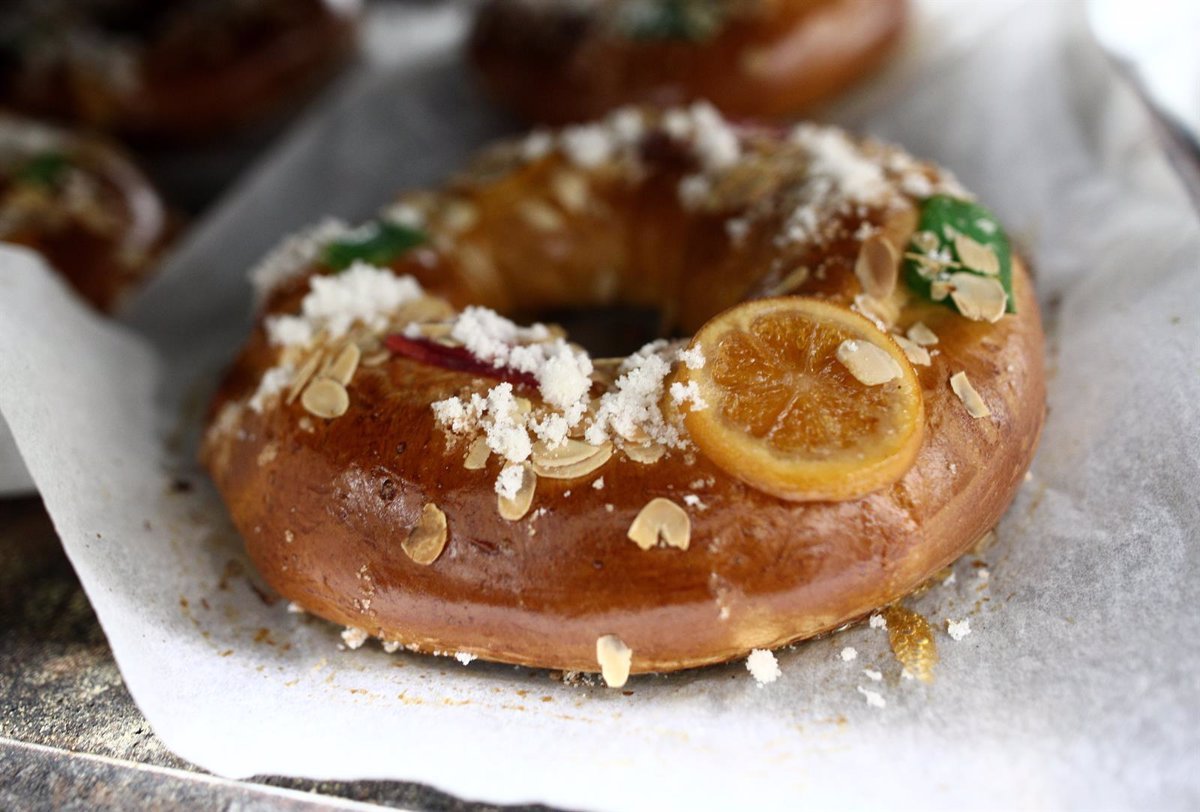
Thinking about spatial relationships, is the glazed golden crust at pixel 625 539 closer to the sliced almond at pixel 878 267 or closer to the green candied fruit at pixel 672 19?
the sliced almond at pixel 878 267

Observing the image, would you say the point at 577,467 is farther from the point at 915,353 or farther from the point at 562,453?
the point at 915,353

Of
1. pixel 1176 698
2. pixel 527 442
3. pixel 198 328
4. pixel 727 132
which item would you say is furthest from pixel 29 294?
pixel 1176 698

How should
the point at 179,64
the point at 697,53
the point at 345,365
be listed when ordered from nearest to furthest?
the point at 345,365, the point at 697,53, the point at 179,64

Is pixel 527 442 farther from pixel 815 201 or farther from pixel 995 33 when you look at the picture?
pixel 995 33

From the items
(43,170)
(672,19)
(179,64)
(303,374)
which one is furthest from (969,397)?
(179,64)

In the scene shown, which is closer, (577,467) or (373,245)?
(577,467)

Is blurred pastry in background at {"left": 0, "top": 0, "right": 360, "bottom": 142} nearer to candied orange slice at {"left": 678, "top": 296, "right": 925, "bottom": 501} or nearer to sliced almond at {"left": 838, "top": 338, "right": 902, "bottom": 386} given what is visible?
candied orange slice at {"left": 678, "top": 296, "right": 925, "bottom": 501}

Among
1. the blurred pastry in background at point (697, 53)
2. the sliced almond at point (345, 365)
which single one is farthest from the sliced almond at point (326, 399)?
the blurred pastry in background at point (697, 53)

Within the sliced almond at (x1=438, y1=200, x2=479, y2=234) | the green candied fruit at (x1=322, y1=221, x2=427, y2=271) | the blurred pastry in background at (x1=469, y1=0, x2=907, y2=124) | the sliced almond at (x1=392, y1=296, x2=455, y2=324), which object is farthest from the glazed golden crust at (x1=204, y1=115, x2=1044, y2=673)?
the blurred pastry in background at (x1=469, y1=0, x2=907, y2=124)
